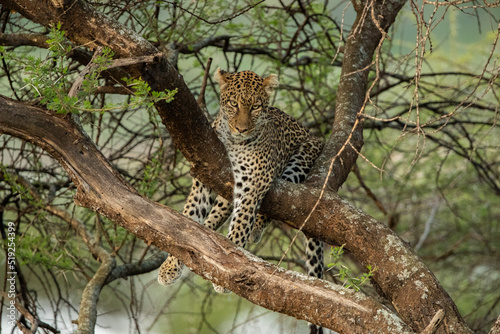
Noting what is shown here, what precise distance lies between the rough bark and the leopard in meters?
1.22

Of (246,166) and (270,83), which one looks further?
(270,83)

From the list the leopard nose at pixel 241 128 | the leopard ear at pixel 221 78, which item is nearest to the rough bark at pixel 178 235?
the leopard nose at pixel 241 128

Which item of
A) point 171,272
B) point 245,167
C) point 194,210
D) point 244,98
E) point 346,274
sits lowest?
point 346,274

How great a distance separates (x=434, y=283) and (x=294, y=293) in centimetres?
99

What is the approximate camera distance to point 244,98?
4.81 meters

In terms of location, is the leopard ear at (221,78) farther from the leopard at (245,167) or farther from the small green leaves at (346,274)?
the small green leaves at (346,274)

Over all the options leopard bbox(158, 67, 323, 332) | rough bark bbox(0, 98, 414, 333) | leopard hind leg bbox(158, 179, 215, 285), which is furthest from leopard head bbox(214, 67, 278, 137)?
rough bark bbox(0, 98, 414, 333)

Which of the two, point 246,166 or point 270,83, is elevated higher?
point 270,83

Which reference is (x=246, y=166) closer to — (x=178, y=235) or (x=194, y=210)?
(x=194, y=210)

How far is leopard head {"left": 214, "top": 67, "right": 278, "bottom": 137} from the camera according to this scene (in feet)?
15.7

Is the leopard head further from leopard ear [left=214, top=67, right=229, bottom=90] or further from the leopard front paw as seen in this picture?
the leopard front paw

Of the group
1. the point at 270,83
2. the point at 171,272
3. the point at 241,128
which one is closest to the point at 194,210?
the point at 171,272

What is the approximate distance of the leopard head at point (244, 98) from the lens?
479cm

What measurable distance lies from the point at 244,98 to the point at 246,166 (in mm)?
535
